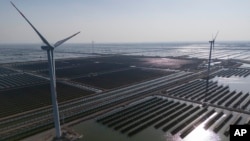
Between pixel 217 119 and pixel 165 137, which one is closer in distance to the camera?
pixel 165 137

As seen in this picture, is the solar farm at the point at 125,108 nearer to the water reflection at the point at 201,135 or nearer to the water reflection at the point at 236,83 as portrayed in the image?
the water reflection at the point at 201,135

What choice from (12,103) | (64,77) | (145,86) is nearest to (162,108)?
(145,86)

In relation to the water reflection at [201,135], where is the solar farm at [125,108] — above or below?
above

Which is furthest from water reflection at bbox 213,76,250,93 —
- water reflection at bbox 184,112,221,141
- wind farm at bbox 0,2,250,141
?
water reflection at bbox 184,112,221,141

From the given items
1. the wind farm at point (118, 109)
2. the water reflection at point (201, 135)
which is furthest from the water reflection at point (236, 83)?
the water reflection at point (201, 135)

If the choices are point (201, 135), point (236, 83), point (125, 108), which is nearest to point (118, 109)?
point (125, 108)

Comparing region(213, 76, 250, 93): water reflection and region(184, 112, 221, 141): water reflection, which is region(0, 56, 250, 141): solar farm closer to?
region(184, 112, 221, 141): water reflection

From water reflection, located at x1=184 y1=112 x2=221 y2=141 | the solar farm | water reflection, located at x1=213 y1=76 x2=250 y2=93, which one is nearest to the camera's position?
water reflection, located at x1=184 y1=112 x2=221 y2=141

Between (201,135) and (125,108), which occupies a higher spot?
(125,108)

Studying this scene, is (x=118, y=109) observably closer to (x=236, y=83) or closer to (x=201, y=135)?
(x=201, y=135)

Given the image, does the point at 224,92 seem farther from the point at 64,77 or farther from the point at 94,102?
the point at 64,77

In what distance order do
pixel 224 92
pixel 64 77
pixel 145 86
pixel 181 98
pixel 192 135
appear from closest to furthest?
pixel 192 135, pixel 181 98, pixel 224 92, pixel 145 86, pixel 64 77
